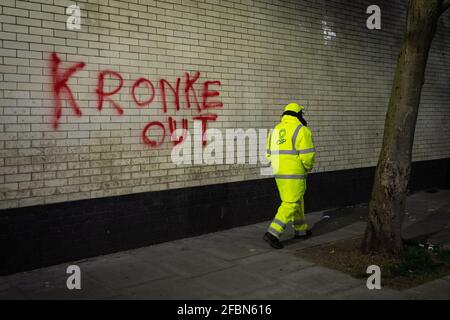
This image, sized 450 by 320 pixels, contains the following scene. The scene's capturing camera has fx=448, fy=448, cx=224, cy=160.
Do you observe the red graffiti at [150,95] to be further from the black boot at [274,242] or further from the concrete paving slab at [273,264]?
the concrete paving slab at [273,264]

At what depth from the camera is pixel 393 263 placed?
529 cm

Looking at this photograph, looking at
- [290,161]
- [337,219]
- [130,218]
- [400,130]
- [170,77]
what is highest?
[170,77]

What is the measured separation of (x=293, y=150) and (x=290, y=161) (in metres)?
0.16

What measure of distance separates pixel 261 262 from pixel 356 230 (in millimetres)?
2332

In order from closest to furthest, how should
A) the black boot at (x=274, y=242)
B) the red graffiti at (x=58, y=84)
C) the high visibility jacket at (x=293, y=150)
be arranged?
the red graffiti at (x=58, y=84) → the high visibility jacket at (x=293, y=150) → the black boot at (x=274, y=242)

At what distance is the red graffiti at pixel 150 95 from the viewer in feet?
18.4

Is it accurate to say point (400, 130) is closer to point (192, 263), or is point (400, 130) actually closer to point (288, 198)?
point (288, 198)

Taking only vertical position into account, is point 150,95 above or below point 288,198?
above

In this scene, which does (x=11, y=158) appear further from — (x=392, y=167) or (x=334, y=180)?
(x=334, y=180)

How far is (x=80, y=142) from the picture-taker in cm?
581

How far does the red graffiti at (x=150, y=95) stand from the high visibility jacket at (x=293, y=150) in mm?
1432

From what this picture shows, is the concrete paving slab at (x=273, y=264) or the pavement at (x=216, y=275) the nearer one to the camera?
the pavement at (x=216, y=275)

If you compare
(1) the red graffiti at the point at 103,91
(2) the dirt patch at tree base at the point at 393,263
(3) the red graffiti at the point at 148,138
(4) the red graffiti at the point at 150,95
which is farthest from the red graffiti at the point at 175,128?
(2) the dirt patch at tree base at the point at 393,263

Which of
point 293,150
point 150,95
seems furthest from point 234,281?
point 150,95
